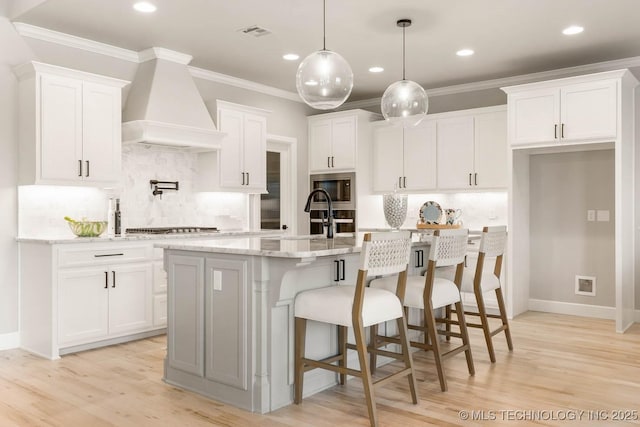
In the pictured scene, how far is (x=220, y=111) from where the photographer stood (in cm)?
577

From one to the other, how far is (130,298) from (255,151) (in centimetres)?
227

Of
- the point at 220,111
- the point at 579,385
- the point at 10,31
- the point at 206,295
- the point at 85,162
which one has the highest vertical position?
the point at 10,31

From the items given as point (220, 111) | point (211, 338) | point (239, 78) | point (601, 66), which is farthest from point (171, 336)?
point (601, 66)

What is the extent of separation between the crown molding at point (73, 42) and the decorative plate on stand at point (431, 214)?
3539 mm

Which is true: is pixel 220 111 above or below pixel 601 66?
below

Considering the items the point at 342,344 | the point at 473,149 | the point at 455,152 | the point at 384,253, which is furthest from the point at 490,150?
the point at 384,253

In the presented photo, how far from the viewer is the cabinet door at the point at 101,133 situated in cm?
461

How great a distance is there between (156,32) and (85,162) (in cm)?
128

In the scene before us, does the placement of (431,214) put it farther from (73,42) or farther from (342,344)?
(73,42)

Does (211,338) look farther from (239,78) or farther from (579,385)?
(239,78)

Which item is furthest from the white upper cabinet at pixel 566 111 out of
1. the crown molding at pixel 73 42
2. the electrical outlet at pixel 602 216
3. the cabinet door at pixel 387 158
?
the crown molding at pixel 73 42

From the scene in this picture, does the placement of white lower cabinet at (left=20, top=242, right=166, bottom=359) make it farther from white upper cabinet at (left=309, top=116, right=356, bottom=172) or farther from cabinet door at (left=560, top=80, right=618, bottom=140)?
→ cabinet door at (left=560, top=80, right=618, bottom=140)

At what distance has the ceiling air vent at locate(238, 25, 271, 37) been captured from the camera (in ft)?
15.3

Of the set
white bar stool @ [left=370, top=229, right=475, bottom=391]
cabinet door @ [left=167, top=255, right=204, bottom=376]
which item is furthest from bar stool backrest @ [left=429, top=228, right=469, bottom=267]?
cabinet door @ [left=167, top=255, right=204, bottom=376]
